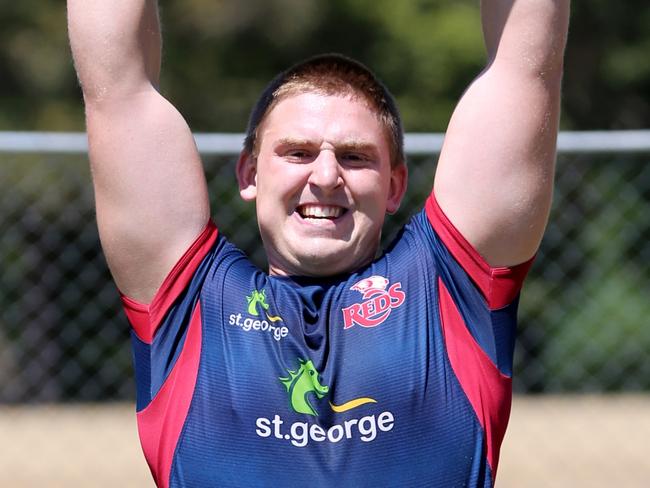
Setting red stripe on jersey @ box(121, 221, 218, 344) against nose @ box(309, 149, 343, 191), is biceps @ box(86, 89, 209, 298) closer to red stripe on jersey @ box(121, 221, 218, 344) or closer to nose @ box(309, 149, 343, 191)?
red stripe on jersey @ box(121, 221, 218, 344)

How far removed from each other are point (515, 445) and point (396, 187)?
4.51m

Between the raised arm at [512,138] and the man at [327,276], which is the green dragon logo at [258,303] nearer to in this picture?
the man at [327,276]

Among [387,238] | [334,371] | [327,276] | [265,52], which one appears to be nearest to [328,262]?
[327,276]

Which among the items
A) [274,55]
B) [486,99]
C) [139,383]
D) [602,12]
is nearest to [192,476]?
[139,383]

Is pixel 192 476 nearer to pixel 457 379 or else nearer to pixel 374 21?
pixel 457 379

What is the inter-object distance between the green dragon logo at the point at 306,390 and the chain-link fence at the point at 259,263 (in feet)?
13.6

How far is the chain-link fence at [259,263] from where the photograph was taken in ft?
22.0

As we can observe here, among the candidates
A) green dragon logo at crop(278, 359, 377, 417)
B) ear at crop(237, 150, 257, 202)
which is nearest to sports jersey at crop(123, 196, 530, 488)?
green dragon logo at crop(278, 359, 377, 417)

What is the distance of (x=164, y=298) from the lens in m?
2.49

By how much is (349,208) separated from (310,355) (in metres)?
0.35

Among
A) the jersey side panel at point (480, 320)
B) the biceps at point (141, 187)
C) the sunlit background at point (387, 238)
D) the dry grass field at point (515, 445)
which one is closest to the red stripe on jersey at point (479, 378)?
the jersey side panel at point (480, 320)

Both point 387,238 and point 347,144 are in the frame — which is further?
point 387,238

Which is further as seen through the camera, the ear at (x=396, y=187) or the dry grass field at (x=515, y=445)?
the dry grass field at (x=515, y=445)

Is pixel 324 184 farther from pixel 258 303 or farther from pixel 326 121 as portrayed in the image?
pixel 258 303
